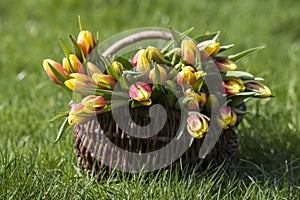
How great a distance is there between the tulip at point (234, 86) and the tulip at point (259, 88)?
57 millimetres

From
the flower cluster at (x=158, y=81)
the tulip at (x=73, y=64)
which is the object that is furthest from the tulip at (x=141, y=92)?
the tulip at (x=73, y=64)

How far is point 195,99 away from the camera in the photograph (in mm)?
1782

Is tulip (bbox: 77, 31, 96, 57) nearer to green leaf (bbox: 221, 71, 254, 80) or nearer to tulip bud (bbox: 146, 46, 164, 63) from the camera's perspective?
tulip bud (bbox: 146, 46, 164, 63)

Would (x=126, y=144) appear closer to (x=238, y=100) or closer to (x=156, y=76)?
(x=156, y=76)

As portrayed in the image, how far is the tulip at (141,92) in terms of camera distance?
1.74m

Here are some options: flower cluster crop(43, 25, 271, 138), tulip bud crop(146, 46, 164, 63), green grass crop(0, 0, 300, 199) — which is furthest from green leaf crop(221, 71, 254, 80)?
green grass crop(0, 0, 300, 199)

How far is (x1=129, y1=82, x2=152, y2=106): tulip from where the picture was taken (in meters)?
1.74

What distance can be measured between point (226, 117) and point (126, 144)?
0.33 meters

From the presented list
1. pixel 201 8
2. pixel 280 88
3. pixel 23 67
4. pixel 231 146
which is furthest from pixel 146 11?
pixel 231 146

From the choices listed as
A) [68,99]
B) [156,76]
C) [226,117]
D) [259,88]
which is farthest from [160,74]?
[68,99]

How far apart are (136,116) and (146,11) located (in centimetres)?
201

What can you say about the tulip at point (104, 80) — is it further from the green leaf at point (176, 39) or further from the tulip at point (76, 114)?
the green leaf at point (176, 39)

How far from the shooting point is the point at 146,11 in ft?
12.2

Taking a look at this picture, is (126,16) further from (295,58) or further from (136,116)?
(136,116)
